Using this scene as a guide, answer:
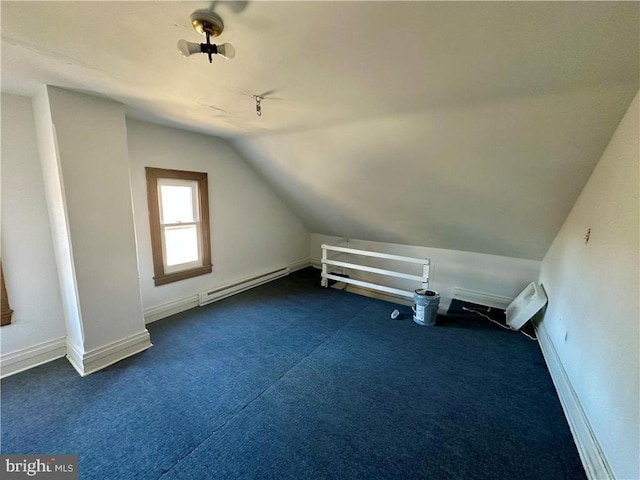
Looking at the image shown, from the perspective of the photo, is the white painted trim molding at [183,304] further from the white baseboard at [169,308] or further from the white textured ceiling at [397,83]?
the white textured ceiling at [397,83]

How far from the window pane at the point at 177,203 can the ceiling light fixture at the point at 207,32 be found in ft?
7.63

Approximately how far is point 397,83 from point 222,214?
9.59ft

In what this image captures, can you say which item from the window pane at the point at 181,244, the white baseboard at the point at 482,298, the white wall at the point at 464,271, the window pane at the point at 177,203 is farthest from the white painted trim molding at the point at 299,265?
the white baseboard at the point at 482,298

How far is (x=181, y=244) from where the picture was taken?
3.46 m

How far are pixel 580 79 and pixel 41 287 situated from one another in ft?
14.0

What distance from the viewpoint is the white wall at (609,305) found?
4.46 feet

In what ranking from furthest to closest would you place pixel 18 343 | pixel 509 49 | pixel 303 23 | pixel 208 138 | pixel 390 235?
pixel 390 235
pixel 208 138
pixel 18 343
pixel 509 49
pixel 303 23

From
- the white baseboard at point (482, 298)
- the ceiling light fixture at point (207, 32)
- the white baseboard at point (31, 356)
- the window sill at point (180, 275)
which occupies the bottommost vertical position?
the white baseboard at point (31, 356)

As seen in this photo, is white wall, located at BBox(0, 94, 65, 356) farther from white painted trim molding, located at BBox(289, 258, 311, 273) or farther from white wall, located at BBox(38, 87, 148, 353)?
white painted trim molding, located at BBox(289, 258, 311, 273)

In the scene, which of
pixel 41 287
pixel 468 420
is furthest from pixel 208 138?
pixel 468 420

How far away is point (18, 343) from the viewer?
2320 millimetres

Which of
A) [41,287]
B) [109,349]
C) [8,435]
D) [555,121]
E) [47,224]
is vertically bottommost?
[8,435]

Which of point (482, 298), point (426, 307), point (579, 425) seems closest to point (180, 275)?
point (426, 307)

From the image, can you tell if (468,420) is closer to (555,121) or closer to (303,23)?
(555,121)
